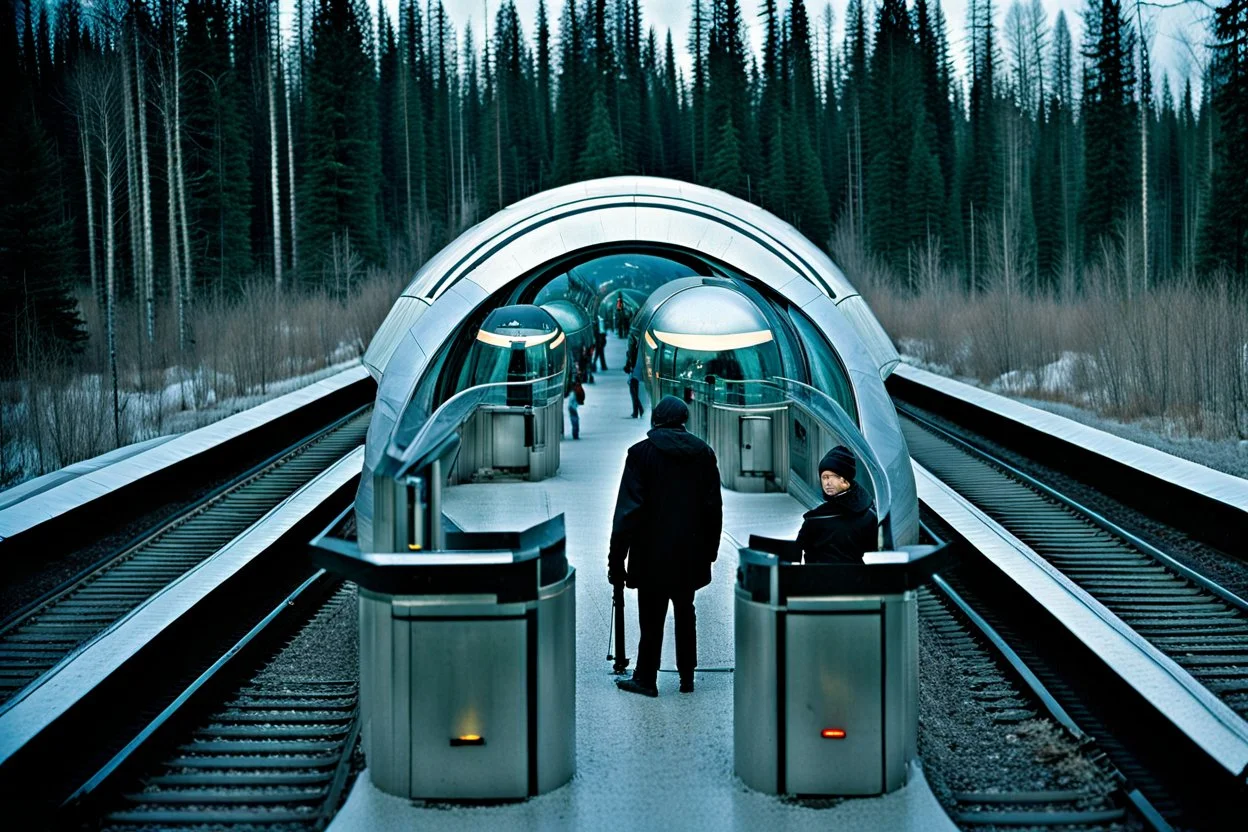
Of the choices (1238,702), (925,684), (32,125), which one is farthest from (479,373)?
(32,125)

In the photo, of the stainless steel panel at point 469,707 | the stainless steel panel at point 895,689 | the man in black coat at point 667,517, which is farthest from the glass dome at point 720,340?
the stainless steel panel at point 469,707

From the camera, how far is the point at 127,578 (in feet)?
42.0

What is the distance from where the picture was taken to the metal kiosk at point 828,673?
254 inches

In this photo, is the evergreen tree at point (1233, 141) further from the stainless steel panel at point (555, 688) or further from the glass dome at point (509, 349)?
the stainless steel panel at point (555, 688)

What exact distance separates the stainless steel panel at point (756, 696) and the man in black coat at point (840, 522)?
1.85ft

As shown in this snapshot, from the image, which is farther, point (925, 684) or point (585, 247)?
point (585, 247)

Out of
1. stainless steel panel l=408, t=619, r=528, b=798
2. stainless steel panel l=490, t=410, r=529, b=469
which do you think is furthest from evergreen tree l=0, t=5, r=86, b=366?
stainless steel panel l=408, t=619, r=528, b=798

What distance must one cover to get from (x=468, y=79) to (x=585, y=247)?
333 ft

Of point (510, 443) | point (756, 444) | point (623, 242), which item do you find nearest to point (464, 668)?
point (623, 242)

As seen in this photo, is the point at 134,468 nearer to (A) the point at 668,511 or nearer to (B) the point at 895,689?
(A) the point at 668,511

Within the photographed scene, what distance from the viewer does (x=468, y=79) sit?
367 feet

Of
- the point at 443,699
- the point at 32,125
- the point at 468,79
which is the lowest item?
the point at 443,699

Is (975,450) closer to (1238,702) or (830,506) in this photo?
(1238,702)

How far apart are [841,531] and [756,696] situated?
0.99 metres
